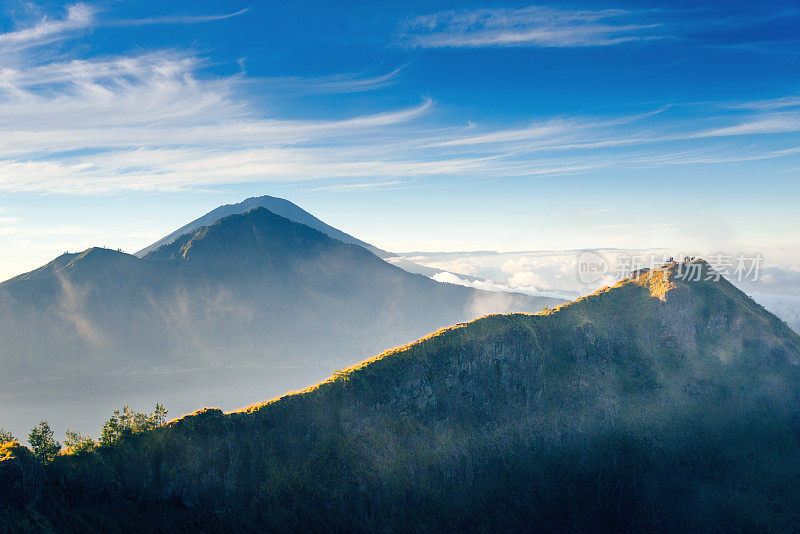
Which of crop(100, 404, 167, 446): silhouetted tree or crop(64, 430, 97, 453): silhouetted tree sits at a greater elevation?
crop(100, 404, 167, 446): silhouetted tree

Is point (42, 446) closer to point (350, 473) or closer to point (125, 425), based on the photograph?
point (125, 425)

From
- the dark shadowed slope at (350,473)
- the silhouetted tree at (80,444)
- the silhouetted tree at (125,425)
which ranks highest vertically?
the silhouetted tree at (125,425)

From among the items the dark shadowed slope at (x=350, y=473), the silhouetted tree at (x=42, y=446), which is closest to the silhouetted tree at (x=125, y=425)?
the dark shadowed slope at (x=350, y=473)

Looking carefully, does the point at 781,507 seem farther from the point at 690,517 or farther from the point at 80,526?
the point at 80,526

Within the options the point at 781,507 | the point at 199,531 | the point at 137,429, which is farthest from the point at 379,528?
the point at 781,507

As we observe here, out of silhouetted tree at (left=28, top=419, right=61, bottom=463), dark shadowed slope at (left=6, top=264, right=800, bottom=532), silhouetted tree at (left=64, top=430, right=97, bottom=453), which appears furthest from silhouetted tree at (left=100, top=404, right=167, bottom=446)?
silhouetted tree at (left=28, top=419, right=61, bottom=463)

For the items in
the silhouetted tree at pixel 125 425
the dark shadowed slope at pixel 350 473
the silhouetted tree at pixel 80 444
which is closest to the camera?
the dark shadowed slope at pixel 350 473

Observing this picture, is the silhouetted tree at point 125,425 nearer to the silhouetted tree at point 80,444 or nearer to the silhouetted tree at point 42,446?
the silhouetted tree at point 80,444

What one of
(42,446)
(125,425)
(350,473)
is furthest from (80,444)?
(350,473)

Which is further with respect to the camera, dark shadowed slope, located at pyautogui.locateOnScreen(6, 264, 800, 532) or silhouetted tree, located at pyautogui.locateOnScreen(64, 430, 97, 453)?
silhouetted tree, located at pyautogui.locateOnScreen(64, 430, 97, 453)

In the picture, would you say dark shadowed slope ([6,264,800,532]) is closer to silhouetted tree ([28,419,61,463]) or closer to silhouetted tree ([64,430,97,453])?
silhouetted tree ([64,430,97,453])

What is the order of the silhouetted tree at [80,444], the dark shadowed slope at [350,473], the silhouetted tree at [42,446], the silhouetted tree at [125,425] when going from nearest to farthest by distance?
the silhouetted tree at [42,446]
the dark shadowed slope at [350,473]
the silhouetted tree at [80,444]
the silhouetted tree at [125,425]

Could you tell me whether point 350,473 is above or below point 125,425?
below

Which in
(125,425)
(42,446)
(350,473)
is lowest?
(350,473)
